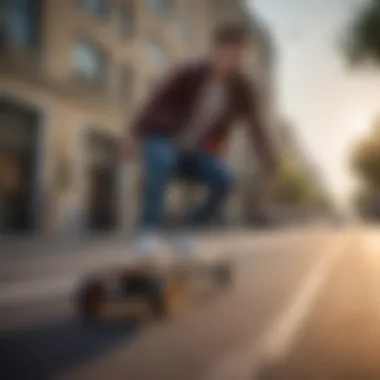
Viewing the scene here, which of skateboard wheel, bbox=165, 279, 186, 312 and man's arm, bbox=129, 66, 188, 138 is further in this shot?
skateboard wheel, bbox=165, 279, 186, 312

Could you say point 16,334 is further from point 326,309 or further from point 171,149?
point 326,309

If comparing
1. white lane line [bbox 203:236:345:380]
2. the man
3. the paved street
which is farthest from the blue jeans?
white lane line [bbox 203:236:345:380]

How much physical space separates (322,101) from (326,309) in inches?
17.1

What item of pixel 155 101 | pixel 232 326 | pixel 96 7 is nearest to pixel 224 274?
pixel 232 326

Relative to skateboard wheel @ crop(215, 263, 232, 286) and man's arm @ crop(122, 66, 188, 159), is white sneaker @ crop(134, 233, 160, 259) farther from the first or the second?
skateboard wheel @ crop(215, 263, 232, 286)

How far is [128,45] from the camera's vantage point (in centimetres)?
125

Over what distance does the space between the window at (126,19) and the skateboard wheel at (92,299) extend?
15.1 inches

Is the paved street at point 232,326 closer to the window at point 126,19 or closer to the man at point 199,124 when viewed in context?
the man at point 199,124

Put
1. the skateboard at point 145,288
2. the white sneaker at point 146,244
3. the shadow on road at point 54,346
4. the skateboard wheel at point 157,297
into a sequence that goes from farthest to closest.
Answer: the skateboard wheel at point 157,297, the skateboard at point 145,288, the white sneaker at point 146,244, the shadow on road at point 54,346

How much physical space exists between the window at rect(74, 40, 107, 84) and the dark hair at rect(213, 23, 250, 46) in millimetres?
172

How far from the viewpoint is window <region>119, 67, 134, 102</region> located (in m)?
1.20

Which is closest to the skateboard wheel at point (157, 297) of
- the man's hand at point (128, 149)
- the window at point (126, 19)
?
the man's hand at point (128, 149)

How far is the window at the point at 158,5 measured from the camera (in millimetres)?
1244

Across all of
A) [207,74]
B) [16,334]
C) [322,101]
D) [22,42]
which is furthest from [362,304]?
[22,42]
